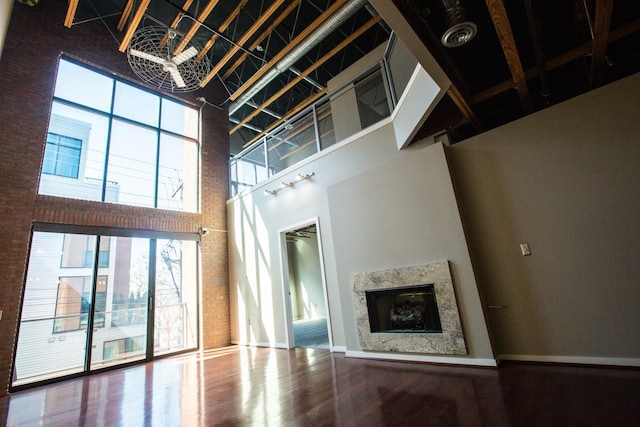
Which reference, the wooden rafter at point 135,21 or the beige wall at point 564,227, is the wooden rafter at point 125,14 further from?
the beige wall at point 564,227

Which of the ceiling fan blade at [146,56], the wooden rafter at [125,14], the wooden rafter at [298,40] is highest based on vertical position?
the wooden rafter at [125,14]

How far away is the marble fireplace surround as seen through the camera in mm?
3414

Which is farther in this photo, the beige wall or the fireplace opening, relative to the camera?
the fireplace opening

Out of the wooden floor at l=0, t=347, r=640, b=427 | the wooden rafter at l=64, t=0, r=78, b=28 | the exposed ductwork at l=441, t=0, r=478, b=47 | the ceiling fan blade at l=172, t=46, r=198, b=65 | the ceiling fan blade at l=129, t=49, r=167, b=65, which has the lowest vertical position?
the wooden floor at l=0, t=347, r=640, b=427

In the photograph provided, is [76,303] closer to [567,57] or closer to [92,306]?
[92,306]

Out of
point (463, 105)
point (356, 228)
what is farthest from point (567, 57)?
point (356, 228)

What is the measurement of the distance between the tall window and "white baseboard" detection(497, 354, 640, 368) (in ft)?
21.6

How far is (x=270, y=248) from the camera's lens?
6.09m

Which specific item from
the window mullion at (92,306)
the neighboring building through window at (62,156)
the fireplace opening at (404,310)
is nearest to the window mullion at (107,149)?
the neighboring building through window at (62,156)

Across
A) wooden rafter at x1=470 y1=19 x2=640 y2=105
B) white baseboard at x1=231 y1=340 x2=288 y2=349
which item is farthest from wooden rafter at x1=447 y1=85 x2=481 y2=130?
white baseboard at x1=231 y1=340 x2=288 y2=349

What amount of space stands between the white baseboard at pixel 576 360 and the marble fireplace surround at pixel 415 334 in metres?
0.56

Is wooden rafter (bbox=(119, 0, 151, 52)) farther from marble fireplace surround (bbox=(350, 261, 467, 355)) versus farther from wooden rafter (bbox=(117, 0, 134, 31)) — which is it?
marble fireplace surround (bbox=(350, 261, 467, 355))

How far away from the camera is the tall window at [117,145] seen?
17.6ft

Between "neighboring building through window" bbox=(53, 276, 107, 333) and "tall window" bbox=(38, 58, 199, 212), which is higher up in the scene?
"tall window" bbox=(38, 58, 199, 212)
